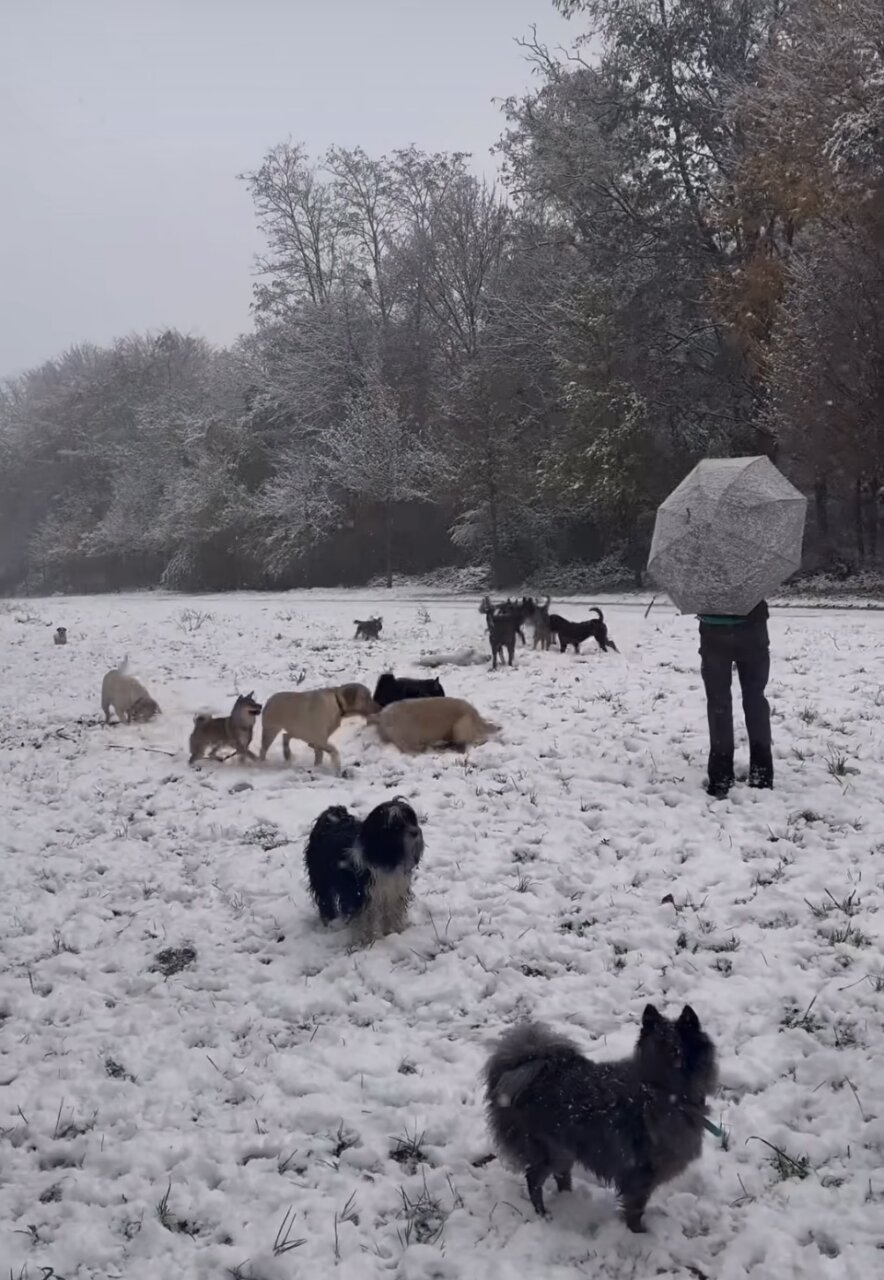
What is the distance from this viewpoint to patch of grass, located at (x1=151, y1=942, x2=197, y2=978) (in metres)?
5.18

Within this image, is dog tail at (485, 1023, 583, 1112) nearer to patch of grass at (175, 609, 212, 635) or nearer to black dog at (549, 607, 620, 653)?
black dog at (549, 607, 620, 653)

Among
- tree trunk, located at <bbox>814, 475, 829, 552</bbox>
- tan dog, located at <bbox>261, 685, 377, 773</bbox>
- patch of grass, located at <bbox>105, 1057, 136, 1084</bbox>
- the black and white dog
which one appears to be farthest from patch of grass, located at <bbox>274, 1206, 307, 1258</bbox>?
tree trunk, located at <bbox>814, 475, 829, 552</bbox>

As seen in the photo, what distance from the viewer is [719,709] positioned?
6.93m

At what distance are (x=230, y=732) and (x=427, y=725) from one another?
1.92m

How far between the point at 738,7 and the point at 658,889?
28841mm

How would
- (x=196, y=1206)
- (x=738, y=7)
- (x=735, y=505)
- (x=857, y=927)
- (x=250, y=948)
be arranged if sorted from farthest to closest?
1. (x=738, y=7)
2. (x=735, y=505)
3. (x=250, y=948)
4. (x=857, y=927)
5. (x=196, y=1206)

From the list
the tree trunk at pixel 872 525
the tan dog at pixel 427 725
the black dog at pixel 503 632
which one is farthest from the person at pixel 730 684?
the tree trunk at pixel 872 525

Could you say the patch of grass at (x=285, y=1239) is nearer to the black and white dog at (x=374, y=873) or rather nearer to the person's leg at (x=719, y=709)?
the black and white dog at (x=374, y=873)

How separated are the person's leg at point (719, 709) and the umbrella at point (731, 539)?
0.34 m

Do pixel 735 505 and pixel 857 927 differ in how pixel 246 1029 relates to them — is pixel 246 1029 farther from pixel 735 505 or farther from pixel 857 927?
pixel 735 505

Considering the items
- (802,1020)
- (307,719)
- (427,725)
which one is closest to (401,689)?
(427,725)

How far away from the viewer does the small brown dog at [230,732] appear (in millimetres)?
8547

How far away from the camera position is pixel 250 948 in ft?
17.7

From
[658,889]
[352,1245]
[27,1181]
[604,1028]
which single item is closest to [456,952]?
[604,1028]
